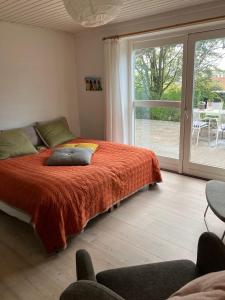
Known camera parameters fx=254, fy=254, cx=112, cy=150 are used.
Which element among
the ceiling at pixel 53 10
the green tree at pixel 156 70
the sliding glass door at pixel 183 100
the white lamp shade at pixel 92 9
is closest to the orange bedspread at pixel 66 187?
the sliding glass door at pixel 183 100

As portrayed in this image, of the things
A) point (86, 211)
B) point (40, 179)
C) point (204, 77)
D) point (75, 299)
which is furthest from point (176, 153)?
point (75, 299)

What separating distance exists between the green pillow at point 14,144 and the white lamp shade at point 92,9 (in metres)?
2.01

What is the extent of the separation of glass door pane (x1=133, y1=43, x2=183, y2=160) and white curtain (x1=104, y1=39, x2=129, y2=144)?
0.64 ft

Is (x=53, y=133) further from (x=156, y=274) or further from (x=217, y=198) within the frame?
(x=156, y=274)

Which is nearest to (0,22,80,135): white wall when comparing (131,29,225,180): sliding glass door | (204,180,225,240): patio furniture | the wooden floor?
(131,29,225,180): sliding glass door

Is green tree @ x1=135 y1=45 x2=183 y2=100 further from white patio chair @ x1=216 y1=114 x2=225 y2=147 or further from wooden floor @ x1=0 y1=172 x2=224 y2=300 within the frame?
wooden floor @ x1=0 y1=172 x2=224 y2=300

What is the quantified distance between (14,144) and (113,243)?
73.5 inches

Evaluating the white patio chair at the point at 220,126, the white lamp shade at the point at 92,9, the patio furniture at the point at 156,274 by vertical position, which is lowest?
the patio furniture at the point at 156,274

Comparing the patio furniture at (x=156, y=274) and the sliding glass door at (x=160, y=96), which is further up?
the sliding glass door at (x=160, y=96)

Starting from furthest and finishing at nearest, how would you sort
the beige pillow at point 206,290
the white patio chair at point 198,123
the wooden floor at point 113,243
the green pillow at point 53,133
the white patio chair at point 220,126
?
1. the green pillow at point 53,133
2. the white patio chair at point 198,123
3. the white patio chair at point 220,126
4. the wooden floor at point 113,243
5. the beige pillow at point 206,290

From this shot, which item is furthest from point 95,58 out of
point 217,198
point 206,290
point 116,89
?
point 206,290

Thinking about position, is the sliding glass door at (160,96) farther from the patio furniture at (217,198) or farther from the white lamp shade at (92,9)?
the white lamp shade at (92,9)

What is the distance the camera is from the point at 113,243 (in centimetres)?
225

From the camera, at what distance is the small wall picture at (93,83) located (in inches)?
167
